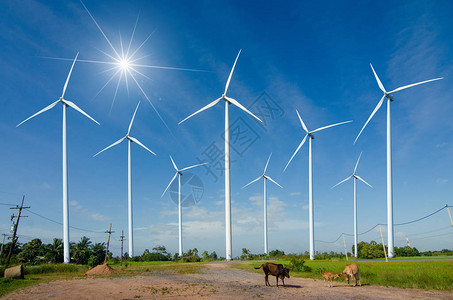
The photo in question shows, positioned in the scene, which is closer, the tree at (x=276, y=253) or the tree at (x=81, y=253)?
the tree at (x=276, y=253)

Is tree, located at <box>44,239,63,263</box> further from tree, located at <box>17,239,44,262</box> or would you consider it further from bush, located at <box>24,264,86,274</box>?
bush, located at <box>24,264,86,274</box>

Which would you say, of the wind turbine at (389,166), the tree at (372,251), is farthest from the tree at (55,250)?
the wind turbine at (389,166)

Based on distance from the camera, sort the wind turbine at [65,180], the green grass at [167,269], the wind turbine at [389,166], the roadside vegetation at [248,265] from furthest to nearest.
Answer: the wind turbine at [65,180], the wind turbine at [389,166], the green grass at [167,269], the roadside vegetation at [248,265]

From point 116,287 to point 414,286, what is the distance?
25.7 meters

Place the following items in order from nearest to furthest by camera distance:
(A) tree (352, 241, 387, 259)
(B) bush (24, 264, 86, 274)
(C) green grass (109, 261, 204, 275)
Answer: (C) green grass (109, 261, 204, 275) → (B) bush (24, 264, 86, 274) → (A) tree (352, 241, 387, 259)

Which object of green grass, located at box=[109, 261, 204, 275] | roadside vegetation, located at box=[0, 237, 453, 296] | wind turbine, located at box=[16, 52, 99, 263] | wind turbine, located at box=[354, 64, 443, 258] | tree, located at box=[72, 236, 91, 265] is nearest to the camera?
roadside vegetation, located at box=[0, 237, 453, 296]

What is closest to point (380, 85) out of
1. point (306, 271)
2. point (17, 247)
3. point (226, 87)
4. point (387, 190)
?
point (387, 190)

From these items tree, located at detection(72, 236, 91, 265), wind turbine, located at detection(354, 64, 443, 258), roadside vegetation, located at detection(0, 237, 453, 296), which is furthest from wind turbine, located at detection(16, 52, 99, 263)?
wind turbine, located at detection(354, 64, 443, 258)

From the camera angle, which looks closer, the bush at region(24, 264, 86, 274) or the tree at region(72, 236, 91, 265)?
the bush at region(24, 264, 86, 274)

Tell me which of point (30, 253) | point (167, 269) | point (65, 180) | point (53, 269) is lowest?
point (30, 253)

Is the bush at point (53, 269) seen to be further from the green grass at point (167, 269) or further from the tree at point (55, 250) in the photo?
the tree at point (55, 250)

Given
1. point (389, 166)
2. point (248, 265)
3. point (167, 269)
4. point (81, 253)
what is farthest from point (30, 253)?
point (389, 166)

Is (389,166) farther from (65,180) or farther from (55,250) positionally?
(55,250)

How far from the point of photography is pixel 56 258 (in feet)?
357
